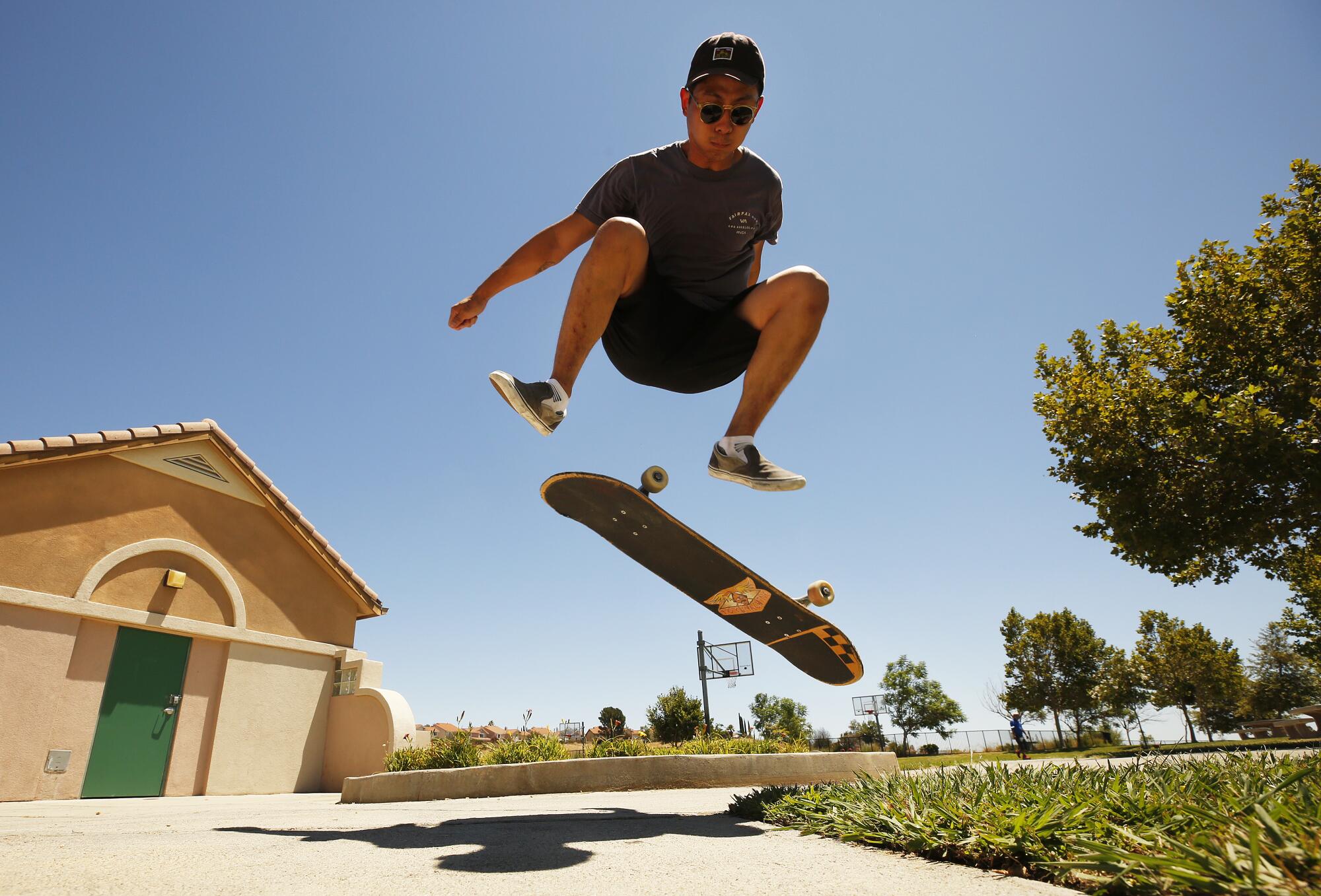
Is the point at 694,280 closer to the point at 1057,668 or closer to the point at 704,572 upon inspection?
the point at 704,572

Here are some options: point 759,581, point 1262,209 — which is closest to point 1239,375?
point 1262,209

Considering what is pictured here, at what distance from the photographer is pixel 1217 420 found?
472 inches

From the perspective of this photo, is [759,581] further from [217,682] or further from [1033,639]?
[1033,639]

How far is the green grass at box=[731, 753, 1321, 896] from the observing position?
143 centimetres

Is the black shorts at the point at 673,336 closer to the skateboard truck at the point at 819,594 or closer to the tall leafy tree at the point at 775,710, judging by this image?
the skateboard truck at the point at 819,594

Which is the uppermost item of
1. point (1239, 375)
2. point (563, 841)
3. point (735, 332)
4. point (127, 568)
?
point (1239, 375)

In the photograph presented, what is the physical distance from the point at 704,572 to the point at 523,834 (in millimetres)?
1865

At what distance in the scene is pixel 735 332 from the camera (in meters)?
3.72

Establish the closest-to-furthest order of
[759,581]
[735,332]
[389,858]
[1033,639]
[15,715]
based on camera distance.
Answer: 1. [389,858]
2. [735,332]
3. [759,581]
4. [15,715]
5. [1033,639]

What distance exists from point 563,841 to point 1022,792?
193 centimetres

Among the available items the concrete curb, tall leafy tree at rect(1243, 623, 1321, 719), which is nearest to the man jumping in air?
the concrete curb

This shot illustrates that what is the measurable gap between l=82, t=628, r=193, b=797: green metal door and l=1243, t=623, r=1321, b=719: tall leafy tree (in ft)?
174

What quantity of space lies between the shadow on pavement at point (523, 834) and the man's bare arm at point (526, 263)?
2.53 meters

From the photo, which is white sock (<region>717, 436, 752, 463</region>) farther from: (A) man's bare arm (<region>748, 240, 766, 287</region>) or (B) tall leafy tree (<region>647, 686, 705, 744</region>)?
(B) tall leafy tree (<region>647, 686, 705, 744</region>)
